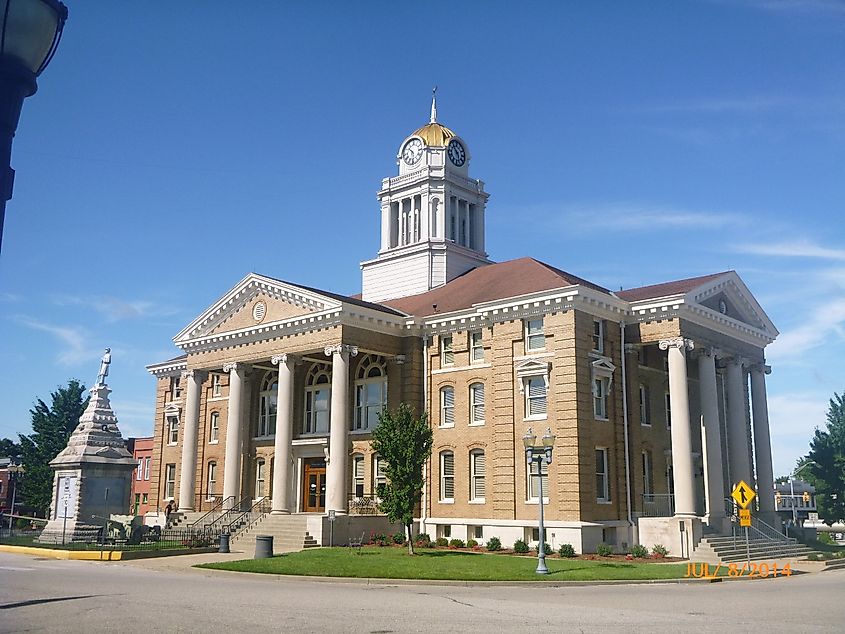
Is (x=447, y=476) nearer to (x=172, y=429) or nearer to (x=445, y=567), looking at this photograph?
(x=445, y=567)

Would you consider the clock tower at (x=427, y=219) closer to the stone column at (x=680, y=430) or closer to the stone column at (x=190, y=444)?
the stone column at (x=190, y=444)

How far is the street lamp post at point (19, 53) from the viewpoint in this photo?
4684 mm

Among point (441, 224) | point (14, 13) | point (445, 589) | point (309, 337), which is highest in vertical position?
point (441, 224)

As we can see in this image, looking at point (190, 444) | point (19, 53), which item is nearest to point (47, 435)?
point (190, 444)

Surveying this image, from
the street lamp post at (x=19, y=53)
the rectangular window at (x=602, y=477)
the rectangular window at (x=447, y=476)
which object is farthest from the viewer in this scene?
the rectangular window at (x=447, y=476)

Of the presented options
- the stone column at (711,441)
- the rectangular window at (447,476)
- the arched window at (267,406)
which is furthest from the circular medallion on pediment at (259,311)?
the stone column at (711,441)

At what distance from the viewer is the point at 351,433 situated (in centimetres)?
4512

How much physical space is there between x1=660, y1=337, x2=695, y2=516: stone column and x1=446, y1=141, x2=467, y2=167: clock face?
25653 millimetres

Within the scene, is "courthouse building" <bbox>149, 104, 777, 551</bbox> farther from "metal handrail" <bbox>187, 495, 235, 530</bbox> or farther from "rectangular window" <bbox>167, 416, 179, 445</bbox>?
"rectangular window" <bbox>167, 416, 179, 445</bbox>

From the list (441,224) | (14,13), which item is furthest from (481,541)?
(14,13)

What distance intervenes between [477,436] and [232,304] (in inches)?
636

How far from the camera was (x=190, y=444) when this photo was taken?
159 feet

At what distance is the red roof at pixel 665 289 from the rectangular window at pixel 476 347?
781 centimetres

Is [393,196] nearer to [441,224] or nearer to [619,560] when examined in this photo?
[441,224]
